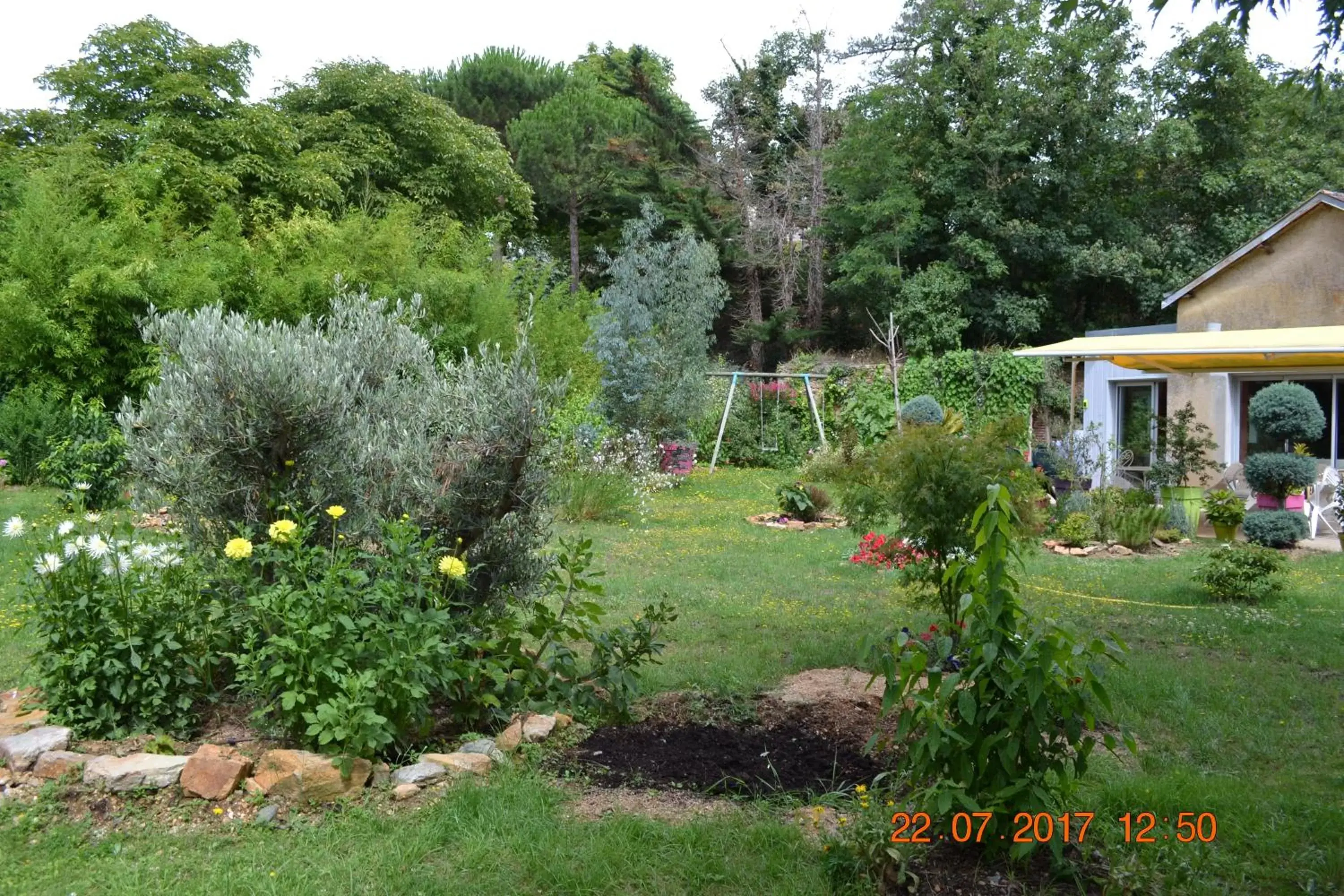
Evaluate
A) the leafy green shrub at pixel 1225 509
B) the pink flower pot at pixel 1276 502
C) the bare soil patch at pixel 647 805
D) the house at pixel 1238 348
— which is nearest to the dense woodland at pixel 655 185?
the house at pixel 1238 348

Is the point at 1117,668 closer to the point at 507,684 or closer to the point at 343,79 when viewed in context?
the point at 507,684

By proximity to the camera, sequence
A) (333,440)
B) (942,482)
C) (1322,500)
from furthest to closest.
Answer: (1322,500) → (942,482) → (333,440)

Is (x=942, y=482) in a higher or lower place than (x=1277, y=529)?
higher

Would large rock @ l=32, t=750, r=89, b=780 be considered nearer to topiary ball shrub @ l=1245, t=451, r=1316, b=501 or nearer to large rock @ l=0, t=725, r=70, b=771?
large rock @ l=0, t=725, r=70, b=771

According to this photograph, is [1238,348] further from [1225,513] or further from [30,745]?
[30,745]

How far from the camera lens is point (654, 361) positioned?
621 inches

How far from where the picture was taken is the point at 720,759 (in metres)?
3.97

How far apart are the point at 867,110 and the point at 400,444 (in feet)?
75.5

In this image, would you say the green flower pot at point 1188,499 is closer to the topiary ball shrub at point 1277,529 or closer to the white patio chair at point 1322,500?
the topiary ball shrub at point 1277,529

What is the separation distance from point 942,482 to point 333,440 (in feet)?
10.1

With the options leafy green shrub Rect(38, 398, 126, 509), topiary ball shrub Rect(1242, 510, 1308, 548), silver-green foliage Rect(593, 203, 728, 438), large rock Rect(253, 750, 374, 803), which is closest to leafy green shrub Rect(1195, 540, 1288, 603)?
topiary ball shrub Rect(1242, 510, 1308, 548)

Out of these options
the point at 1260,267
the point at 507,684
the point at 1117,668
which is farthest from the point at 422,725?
the point at 1260,267

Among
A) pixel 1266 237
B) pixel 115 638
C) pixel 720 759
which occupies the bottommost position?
pixel 720 759

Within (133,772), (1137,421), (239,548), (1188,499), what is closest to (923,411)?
(1137,421)
